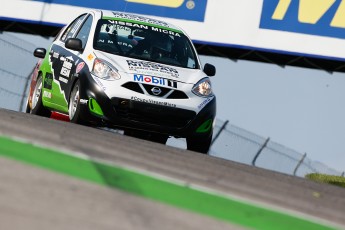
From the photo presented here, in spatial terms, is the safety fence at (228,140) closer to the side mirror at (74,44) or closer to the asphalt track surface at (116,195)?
the side mirror at (74,44)

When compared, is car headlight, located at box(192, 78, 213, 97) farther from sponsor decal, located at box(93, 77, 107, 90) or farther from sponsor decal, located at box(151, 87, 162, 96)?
sponsor decal, located at box(93, 77, 107, 90)

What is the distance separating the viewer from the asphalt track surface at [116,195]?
199 inches

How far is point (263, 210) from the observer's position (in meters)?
6.21

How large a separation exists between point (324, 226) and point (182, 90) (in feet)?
21.4

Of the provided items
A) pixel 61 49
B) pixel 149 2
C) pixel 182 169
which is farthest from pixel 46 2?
pixel 182 169

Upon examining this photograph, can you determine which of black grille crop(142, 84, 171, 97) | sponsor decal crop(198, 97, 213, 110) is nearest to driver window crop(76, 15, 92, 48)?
black grille crop(142, 84, 171, 97)

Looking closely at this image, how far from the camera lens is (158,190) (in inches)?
245

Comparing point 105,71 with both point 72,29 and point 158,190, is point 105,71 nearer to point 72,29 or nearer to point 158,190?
point 72,29

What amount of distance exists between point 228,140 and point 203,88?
707 cm

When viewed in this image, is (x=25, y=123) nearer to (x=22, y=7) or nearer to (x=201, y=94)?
(x=201, y=94)

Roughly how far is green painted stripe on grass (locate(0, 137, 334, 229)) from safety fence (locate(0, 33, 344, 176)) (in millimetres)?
12597

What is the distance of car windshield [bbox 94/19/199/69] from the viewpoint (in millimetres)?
13164

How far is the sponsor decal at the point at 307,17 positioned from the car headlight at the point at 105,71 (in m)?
14.1

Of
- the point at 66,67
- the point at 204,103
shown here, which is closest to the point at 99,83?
the point at 66,67
